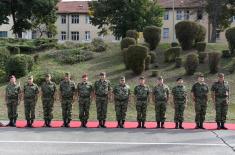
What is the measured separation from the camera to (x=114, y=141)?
12680 mm

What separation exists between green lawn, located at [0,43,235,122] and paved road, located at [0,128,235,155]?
11.5 feet

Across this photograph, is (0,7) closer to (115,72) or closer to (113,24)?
(113,24)

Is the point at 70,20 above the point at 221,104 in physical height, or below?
above

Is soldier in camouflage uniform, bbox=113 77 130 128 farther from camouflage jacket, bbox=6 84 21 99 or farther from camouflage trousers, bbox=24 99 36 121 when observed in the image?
camouflage jacket, bbox=6 84 21 99

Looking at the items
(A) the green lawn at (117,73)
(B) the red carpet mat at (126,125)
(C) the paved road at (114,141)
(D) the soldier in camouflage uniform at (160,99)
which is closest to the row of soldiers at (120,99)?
(D) the soldier in camouflage uniform at (160,99)

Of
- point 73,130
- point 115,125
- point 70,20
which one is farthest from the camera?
point 70,20

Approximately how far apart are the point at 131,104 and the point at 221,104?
18.7ft

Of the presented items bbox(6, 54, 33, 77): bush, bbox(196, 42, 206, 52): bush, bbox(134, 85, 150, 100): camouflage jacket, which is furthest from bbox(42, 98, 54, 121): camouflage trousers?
bbox(196, 42, 206, 52): bush

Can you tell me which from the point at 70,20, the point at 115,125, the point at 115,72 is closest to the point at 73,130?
the point at 115,125

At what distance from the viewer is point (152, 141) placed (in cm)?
1275

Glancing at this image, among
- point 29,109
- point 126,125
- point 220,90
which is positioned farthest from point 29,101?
point 220,90

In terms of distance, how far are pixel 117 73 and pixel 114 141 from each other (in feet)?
42.1

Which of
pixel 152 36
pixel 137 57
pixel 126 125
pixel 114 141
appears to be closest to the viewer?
pixel 114 141

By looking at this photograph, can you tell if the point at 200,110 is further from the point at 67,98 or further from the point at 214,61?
the point at 214,61
